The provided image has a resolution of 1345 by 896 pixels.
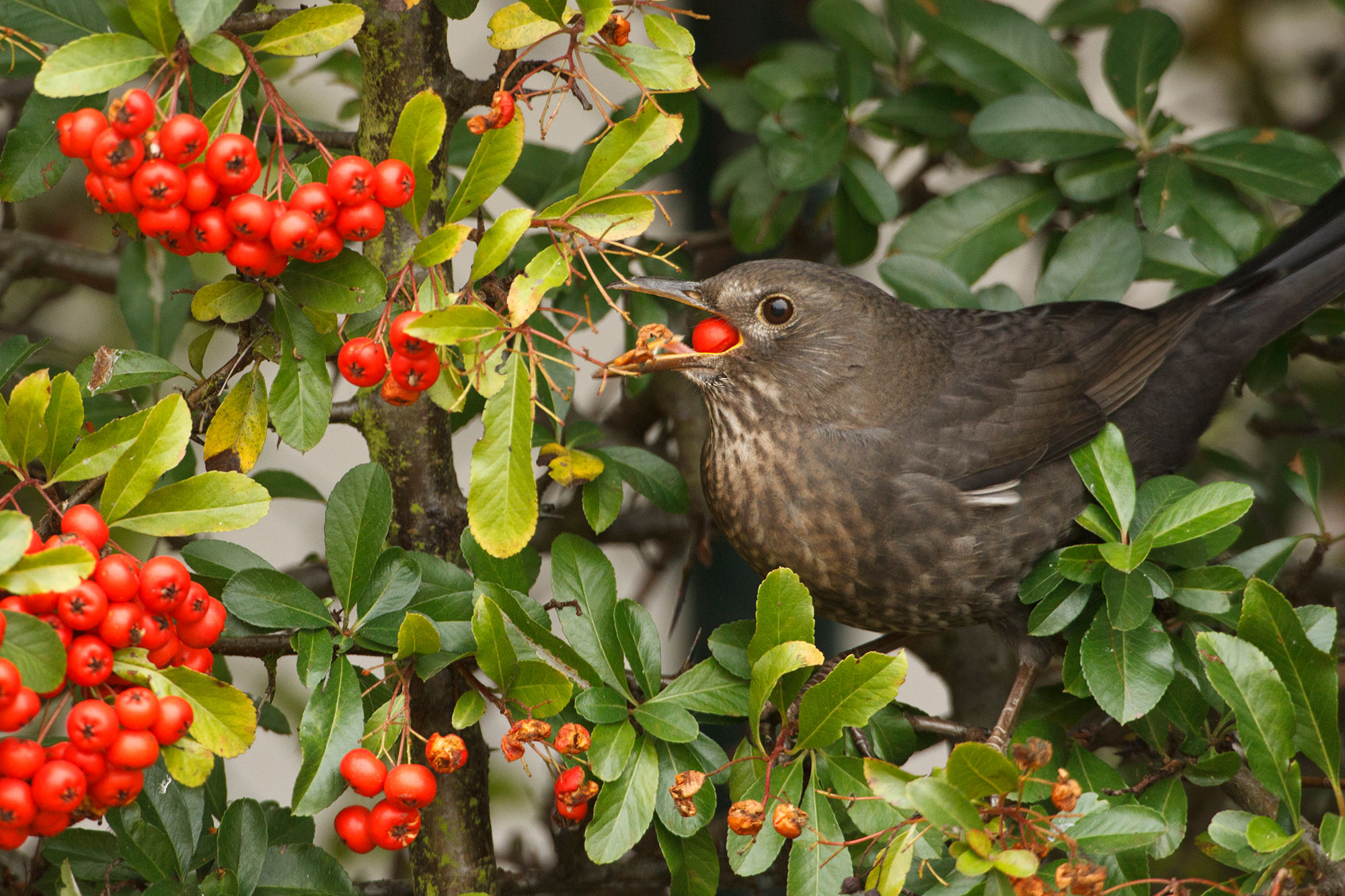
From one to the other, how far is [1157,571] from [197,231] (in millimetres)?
1174

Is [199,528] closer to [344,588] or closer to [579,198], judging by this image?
[344,588]

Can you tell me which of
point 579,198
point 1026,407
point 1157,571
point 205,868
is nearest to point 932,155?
point 1026,407

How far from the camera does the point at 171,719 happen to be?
3.25 ft

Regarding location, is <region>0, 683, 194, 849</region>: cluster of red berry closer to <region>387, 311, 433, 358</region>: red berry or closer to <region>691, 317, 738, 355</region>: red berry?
<region>387, 311, 433, 358</region>: red berry

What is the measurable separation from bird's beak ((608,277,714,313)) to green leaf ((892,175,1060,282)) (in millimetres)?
439

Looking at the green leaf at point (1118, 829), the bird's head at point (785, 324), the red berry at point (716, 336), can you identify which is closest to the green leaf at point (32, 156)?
the bird's head at point (785, 324)

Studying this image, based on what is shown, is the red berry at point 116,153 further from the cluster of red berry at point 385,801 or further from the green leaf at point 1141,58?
the green leaf at point 1141,58

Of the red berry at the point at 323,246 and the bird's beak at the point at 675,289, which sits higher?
the red berry at the point at 323,246

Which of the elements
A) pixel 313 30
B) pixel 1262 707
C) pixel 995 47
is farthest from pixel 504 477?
pixel 995 47

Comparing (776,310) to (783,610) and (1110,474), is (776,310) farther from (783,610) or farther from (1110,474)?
(783,610)

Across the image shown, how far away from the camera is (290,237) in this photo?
1.07 meters

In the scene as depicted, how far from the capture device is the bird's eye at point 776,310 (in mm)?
1889

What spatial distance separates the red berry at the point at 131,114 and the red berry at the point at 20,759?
20.2 inches

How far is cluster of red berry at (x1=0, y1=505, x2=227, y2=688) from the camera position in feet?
3.17
